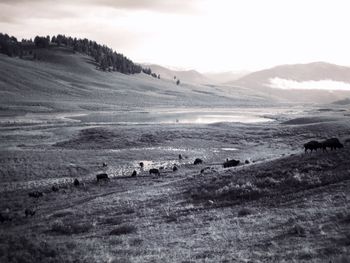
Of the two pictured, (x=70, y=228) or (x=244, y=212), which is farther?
(x=244, y=212)

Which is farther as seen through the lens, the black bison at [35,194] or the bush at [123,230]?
the black bison at [35,194]

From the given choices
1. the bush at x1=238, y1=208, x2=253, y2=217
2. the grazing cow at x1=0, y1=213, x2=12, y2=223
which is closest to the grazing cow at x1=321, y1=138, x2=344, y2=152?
the bush at x1=238, y1=208, x2=253, y2=217

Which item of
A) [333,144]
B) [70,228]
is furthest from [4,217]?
[333,144]

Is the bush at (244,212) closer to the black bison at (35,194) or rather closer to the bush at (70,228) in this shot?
the bush at (70,228)

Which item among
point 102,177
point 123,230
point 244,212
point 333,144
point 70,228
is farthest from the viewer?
point 102,177

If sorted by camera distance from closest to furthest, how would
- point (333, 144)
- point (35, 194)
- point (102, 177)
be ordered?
point (35, 194)
point (333, 144)
point (102, 177)

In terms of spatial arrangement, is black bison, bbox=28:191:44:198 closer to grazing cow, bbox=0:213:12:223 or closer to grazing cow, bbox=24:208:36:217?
grazing cow, bbox=24:208:36:217

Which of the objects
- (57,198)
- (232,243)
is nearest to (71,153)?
(57,198)

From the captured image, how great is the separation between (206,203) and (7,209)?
14435mm

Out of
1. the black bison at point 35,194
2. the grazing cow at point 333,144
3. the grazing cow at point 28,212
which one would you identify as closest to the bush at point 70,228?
the grazing cow at point 28,212

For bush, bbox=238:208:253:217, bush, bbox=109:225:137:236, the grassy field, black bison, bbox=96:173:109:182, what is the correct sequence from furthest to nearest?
1. black bison, bbox=96:173:109:182
2. bush, bbox=238:208:253:217
3. bush, bbox=109:225:137:236
4. the grassy field

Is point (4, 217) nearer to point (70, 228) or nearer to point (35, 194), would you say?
point (35, 194)

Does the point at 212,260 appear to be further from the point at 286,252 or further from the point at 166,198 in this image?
the point at 166,198

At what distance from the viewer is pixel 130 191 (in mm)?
34125
